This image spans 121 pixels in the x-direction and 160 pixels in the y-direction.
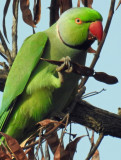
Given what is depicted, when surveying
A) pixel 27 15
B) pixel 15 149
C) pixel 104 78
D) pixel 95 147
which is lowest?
pixel 95 147

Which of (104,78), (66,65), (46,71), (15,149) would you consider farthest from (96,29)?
(15,149)

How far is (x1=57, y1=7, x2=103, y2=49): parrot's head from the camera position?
3.12m

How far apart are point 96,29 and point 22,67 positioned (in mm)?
800

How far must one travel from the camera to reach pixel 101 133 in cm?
317

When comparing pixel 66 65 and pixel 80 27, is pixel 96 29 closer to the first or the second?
pixel 80 27

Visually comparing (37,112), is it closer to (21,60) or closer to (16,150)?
(21,60)

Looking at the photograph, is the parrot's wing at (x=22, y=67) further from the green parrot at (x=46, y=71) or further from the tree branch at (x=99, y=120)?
the tree branch at (x=99, y=120)

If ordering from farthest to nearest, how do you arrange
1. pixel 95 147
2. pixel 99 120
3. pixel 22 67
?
pixel 22 67 → pixel 99 120 → pixel 95 147

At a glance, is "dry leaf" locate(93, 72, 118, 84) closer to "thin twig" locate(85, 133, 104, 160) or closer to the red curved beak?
"thin twig" locate(85, 133, 104, 160)

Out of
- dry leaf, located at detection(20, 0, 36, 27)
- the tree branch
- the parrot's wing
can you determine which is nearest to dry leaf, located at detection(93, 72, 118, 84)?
the tree branch

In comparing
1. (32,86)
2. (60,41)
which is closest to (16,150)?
(32,86)

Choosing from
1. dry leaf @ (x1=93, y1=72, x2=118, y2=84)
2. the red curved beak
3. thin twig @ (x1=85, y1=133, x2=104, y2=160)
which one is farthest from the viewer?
the red curved beak

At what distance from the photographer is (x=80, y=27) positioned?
318 centimetres

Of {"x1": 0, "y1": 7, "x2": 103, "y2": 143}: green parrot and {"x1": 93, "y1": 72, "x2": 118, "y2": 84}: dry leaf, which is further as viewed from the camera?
{"x1": 0, "y1": 7, "x2": 103, "y2": 143}: green parrot
